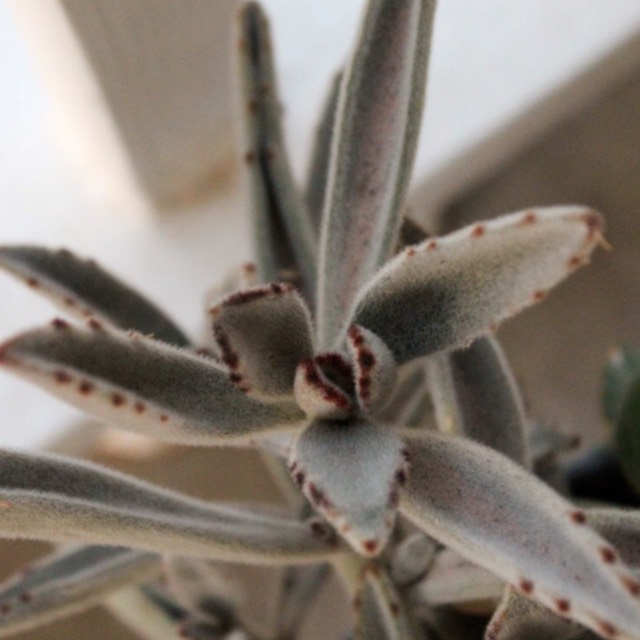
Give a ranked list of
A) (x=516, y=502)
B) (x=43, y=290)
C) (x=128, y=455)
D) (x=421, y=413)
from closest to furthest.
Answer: (x=516, y=502), (x=43, y=290), (x=421, y=413), (x=128, y=455)

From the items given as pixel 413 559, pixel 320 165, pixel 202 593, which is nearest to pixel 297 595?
pixel 202 593

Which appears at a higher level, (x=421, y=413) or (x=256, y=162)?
(x=256, y=162)

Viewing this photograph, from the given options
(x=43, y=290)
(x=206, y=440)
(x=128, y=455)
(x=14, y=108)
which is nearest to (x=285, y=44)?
(x=14, y=108)

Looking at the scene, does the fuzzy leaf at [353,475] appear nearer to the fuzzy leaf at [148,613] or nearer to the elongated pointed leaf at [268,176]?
the elongated pointed leaf at [268,176]

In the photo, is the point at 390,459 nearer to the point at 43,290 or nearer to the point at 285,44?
the point at 43,290

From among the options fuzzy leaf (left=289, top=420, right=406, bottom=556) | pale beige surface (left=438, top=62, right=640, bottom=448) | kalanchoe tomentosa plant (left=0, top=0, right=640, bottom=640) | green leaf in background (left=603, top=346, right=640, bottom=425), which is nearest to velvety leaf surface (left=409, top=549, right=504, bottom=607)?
kalanchoe tomentosa plant (left=0, top=0, right=640, bottom=640)

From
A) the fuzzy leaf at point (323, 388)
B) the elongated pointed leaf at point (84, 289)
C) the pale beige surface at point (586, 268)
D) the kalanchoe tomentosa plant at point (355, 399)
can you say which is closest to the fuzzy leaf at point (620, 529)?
the kalanchoe tomentosa plant at point (355, 399)

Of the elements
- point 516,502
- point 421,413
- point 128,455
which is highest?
point 516,502
